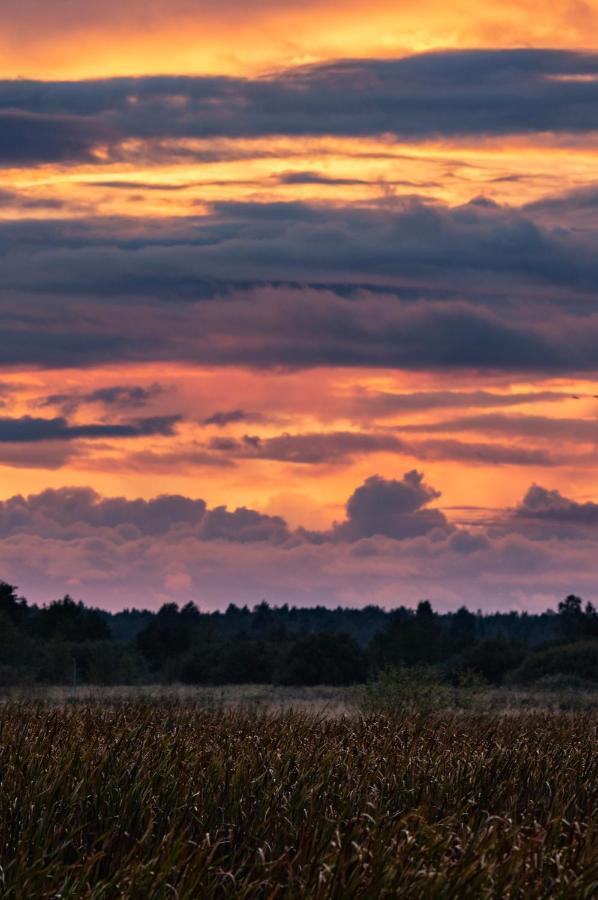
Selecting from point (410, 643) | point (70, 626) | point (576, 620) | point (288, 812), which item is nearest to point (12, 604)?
point (70, 626)

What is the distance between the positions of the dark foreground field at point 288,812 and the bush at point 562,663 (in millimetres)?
65079

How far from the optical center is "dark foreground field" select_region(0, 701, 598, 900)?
38.0 feet

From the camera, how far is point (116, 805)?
1509 centimetres

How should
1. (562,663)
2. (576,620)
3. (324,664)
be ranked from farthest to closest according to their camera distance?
(576,620) → (324,664) → (562,663)

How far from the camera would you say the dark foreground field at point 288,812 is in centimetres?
1158

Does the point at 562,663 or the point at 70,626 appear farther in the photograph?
the point at 70,626

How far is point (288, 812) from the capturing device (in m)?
15.3

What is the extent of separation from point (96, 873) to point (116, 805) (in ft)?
9.52

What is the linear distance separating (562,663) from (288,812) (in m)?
75.0

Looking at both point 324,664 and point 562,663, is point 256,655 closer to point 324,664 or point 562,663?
point 324,664

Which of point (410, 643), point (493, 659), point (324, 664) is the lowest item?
point (324, 664)

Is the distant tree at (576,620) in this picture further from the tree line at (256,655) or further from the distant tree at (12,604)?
the distant tree at (12,604)

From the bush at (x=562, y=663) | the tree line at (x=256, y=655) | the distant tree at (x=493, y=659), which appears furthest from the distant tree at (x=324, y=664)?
the bush at (x=562, y=663)

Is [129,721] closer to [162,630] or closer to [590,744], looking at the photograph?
[590,744]
